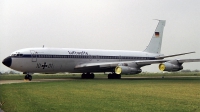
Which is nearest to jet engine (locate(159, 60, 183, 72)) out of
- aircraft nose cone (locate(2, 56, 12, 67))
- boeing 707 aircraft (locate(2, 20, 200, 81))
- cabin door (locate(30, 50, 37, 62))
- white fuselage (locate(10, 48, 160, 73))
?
boeing 707 aircraft (locate(2, 20, 200, 81))

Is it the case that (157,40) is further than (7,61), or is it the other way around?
(157,40)

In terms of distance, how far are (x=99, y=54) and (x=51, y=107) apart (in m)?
27.8

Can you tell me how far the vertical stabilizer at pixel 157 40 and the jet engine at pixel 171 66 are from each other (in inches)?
476

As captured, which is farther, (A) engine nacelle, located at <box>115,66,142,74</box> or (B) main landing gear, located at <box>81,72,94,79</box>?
(B) main landing gear, located at <box>81,72,94,79</box>

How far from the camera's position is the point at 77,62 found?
35.7 metres

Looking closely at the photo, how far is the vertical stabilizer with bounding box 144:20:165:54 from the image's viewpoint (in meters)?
46.4

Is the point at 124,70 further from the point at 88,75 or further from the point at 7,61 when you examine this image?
the point at 7,61

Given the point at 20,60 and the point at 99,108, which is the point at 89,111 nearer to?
the point at 99,108

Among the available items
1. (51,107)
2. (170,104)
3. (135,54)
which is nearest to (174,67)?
(135,54)

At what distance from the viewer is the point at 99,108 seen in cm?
1053

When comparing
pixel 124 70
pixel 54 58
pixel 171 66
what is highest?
pixel 54 58

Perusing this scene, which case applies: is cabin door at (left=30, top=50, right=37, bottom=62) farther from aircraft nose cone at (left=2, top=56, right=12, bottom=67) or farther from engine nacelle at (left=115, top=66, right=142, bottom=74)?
engine nacelle at (left=115, top=66, right=142, bottom=74)

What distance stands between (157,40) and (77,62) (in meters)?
16.6

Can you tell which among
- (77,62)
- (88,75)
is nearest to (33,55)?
(77,62)
